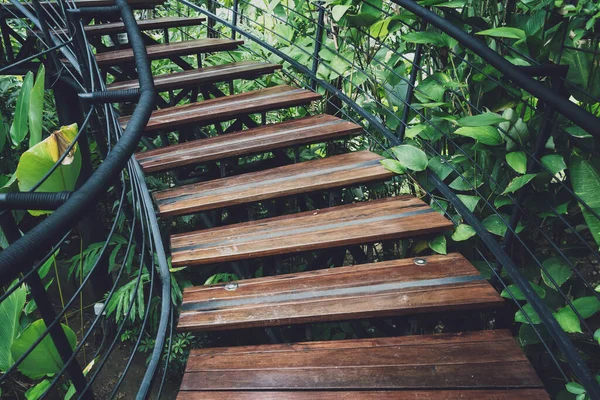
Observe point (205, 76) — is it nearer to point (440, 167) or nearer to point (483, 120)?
point (440, 167)

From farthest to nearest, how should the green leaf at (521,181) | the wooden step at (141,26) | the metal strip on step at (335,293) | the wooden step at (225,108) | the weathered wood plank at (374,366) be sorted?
the wooden step at (141,26) < the wooden step at (225,108) < the metal strip on step at (335,293) < the green leaf at (521,181) < the weathered wood plank at (374,366)

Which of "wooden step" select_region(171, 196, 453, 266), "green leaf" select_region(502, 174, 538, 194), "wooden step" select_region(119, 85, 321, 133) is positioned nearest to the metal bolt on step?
"wooden step" select_region(171, 196, 453, 266)

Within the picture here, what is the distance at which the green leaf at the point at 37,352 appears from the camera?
70.9 inches

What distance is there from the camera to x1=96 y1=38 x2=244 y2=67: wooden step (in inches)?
124

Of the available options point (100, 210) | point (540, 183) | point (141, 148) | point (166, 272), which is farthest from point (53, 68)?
point (540, 183)

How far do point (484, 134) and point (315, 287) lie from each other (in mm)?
951

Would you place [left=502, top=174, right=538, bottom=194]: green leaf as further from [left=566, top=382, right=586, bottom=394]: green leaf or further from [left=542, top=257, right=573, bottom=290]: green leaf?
[left=566, top=382, right=586, bottom=394]: green leaf

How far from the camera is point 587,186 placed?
164 cm

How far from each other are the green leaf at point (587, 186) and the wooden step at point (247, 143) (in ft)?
4.14

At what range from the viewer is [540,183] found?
183 cm

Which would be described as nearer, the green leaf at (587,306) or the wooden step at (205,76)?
the green leaf at (587,306)

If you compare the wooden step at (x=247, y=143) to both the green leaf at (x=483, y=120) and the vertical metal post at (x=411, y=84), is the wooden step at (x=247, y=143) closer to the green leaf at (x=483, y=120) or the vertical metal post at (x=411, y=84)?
the vertical metal post at (x=411, y=84)

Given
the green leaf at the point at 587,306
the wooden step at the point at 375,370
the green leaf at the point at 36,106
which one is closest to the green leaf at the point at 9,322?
the green leaf at the point at 36,106

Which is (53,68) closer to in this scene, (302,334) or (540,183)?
(302,334)
